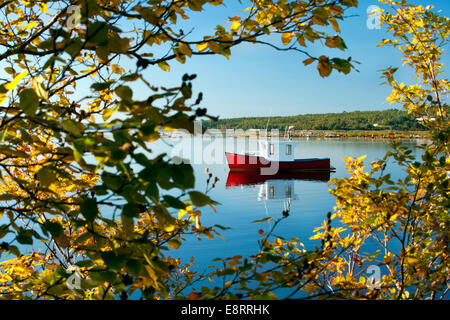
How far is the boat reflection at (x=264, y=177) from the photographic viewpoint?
31.4m

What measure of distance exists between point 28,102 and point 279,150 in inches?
1292

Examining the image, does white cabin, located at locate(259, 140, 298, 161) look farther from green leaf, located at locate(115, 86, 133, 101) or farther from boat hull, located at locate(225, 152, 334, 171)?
green leaf, located at locate(115, 86, 133, 101)

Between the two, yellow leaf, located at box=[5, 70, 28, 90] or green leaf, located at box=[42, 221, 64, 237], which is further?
green leaf, located at box=[42, 221, 64, 237]

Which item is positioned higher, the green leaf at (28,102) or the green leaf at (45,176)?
the green leaf at (28,102)

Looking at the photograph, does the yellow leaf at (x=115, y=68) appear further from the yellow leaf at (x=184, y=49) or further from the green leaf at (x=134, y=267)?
the green leaf at (x=134, y=267)

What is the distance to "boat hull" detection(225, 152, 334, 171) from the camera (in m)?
33.7

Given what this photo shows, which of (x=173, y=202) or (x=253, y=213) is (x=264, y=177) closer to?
(x=253, y=213)

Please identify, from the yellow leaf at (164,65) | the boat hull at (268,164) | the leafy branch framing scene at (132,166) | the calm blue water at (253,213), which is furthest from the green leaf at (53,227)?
the boat hull at (268,164)

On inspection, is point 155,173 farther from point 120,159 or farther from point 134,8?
point 134,8

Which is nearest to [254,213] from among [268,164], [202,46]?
[268,164]

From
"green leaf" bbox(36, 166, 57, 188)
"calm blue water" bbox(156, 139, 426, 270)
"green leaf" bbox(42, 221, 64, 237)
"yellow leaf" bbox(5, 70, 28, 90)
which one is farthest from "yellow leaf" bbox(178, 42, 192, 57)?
"calm blue water" bbox(156, 139, 426, 270)

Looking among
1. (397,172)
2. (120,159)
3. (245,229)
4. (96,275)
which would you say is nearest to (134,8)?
(120,159)

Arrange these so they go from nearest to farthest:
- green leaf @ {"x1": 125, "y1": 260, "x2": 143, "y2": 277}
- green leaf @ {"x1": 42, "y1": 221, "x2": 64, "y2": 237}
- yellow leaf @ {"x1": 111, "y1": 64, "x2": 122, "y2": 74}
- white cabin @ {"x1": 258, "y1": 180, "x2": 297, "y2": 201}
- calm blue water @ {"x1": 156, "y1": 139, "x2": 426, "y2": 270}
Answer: green leaf @ {"x1": 125, "y1": 260, "x2": 143, "y2": 277}
green leaf @ {"x1": 42, "y1": 221, "x2": 64, "y2": 237}
yellow leaf @ {"x1": 111, "y1": 64, "x2": 122, "y2": 74}
calm blue water @ {"x1": 156, "y1": 139, "x2": 426, "y2": 270}
white cabin @ {"x1": 258, "y1": 180, "x2": 297, "y2": 201}
